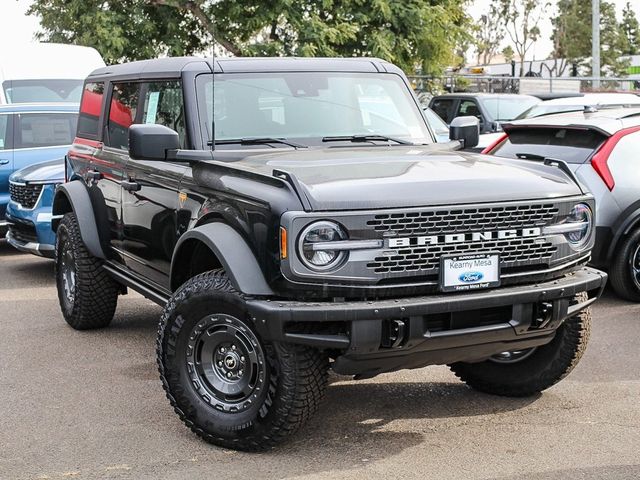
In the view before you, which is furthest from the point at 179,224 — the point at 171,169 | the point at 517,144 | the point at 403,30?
the point at 403,30

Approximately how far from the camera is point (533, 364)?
5.68 m

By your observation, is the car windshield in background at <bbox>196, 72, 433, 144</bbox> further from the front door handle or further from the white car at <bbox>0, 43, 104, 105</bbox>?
the white car at <bbox>0, 43, 104, 105</bbox>

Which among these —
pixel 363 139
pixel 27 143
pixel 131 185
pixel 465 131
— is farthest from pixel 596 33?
pixel 131 185

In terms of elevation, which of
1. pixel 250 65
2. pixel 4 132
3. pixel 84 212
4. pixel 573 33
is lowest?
pixel 84 212

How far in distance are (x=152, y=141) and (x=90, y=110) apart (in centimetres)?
246

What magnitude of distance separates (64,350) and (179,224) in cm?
206

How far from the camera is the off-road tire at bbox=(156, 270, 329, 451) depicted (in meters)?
4.62

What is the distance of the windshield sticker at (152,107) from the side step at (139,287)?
1065mm

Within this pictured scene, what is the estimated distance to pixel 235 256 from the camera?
4719 millimetres

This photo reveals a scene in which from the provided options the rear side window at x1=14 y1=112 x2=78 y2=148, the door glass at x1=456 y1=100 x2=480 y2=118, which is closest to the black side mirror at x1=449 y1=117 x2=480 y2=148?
the rear side window at x1=14 y1=112 x2=78 y2=148

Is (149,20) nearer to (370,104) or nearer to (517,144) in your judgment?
(517,144)

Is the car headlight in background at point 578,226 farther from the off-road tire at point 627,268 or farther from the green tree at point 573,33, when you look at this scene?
the green tree at point 573,33

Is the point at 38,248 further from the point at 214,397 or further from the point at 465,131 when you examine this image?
the point at 214,397

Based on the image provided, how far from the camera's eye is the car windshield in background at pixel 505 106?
60.3ft
